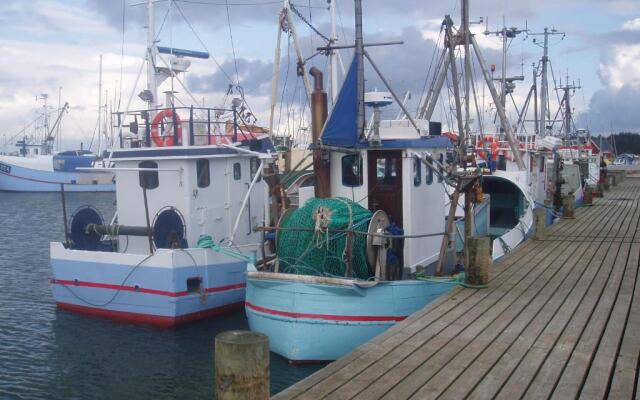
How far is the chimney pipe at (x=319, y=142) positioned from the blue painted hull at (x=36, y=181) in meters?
63.9

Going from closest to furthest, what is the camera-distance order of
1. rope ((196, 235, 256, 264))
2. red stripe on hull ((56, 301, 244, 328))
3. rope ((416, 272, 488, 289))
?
1. rope ((416, 272, 488, 289))
2. red stripe on hull ((56, 301, 244, 328))
3. rope ((196, 235, 256, 264))

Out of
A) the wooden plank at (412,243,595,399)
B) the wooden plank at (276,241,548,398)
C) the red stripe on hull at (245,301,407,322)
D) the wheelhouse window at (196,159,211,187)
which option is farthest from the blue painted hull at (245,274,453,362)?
the wheelhouse window at (196,159,211,187)

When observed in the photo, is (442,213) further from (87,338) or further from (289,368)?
(87,338)

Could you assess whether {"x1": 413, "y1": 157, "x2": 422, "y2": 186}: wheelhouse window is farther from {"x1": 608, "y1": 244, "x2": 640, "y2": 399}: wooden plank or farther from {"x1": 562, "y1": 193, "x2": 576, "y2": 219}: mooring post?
{"x1": 562, "y1": 193, "x2": 576, "y2": 219}: mooring post

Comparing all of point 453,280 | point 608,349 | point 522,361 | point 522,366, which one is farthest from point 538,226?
point 522,366

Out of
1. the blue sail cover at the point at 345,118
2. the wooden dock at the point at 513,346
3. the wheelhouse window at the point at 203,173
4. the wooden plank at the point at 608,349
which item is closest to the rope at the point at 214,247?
the wheelhouse window at the point at 203,173

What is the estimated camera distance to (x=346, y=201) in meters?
11.8

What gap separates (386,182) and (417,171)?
0.69 meters

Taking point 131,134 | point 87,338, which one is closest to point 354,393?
point 87,338

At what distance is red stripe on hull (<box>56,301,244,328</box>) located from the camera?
13.8 metres

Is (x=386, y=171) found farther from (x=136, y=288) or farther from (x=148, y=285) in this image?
(x=136, y=288)

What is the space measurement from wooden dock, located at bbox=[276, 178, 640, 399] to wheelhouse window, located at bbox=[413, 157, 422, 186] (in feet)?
7.63

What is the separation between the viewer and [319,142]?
503 inches

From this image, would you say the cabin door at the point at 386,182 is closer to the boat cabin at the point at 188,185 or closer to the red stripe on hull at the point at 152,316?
the boat cabin at the point at 188,185
